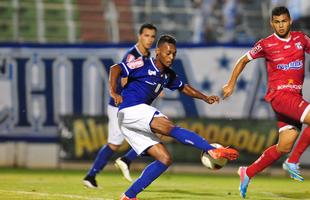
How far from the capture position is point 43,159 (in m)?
17.0

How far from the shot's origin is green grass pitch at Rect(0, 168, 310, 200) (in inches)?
407

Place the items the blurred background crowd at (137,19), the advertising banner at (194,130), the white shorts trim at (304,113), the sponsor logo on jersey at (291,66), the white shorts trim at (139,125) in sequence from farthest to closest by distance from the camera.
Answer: the blurred background crowd at (137,19) < the advertising banner at (194,130) < the sponsor logo on jersey at (291,66) < the white shorts trim at (304,113) < the white shorts trim at (139,125)

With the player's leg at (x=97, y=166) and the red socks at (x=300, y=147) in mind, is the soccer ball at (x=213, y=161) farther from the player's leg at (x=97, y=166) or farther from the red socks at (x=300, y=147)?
the player's leg at (x=97, y=166)

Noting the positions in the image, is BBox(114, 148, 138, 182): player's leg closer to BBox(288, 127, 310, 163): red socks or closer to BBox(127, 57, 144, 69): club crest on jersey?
BBox(288, 127, 310, 163): red socks

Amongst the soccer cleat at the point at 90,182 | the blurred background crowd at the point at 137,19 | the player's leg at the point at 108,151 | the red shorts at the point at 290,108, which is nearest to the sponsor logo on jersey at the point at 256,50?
the red shorts at the point at 290,108

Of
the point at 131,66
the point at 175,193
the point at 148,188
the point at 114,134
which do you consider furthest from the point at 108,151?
the point at 131,66

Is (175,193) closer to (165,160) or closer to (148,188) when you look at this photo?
(148,188)

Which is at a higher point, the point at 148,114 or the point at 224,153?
the point at 148,114

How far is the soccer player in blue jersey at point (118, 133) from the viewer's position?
1142 cm

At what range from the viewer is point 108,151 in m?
12.0

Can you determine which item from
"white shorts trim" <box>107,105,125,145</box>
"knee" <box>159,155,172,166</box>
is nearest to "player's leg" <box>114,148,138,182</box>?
"white shorts trim" <box>107,105,125,145</box>

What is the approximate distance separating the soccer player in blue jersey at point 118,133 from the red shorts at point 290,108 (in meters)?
2.06

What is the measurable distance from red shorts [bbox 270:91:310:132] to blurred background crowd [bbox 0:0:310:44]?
9.04 meters

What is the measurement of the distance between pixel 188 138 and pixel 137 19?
39.3ft
